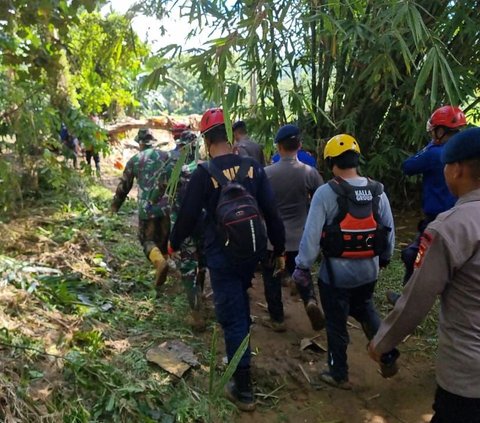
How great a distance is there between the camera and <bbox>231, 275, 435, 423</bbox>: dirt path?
2842mm

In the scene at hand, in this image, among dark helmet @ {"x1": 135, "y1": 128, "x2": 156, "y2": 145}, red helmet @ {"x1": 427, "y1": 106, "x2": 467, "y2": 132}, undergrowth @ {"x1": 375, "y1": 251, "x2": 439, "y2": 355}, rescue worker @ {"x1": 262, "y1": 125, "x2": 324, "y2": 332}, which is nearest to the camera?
red helmet @ {"x1": 427, "y1": 106, "x2": 467, "y2": 132}

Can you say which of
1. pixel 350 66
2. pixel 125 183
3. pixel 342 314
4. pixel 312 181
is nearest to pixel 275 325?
pixel 342 314

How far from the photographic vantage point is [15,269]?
3.81 metres

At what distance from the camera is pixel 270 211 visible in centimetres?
296

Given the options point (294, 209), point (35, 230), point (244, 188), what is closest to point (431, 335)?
point (294, 209)

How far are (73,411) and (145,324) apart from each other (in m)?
1.34

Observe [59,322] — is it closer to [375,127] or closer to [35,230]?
[35,230]

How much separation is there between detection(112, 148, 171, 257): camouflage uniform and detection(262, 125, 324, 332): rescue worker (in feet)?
3.42

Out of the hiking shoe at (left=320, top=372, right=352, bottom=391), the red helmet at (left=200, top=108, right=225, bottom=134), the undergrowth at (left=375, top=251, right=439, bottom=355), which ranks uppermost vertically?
the red helmet at (left=200, top=108, right=225, bottom=134)

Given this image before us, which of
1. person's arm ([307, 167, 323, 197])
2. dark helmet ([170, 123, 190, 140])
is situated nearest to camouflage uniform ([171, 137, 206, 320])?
dark helmet ([170, 123, 190, 140])

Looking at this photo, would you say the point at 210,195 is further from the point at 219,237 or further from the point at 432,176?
the point at 432,176

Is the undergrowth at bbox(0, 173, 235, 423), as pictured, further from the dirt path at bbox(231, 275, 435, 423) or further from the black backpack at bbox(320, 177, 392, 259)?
the black backpack at bbox(320, 177, 392, 259)

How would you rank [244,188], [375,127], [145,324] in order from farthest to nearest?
[375,127] → [145,324] → [244,188]

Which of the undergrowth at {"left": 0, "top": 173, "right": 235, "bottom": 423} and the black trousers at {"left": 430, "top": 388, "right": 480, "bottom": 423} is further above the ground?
the black trousers at {"left": 430, "top": 388, "right": 480, "bottom": 423}
